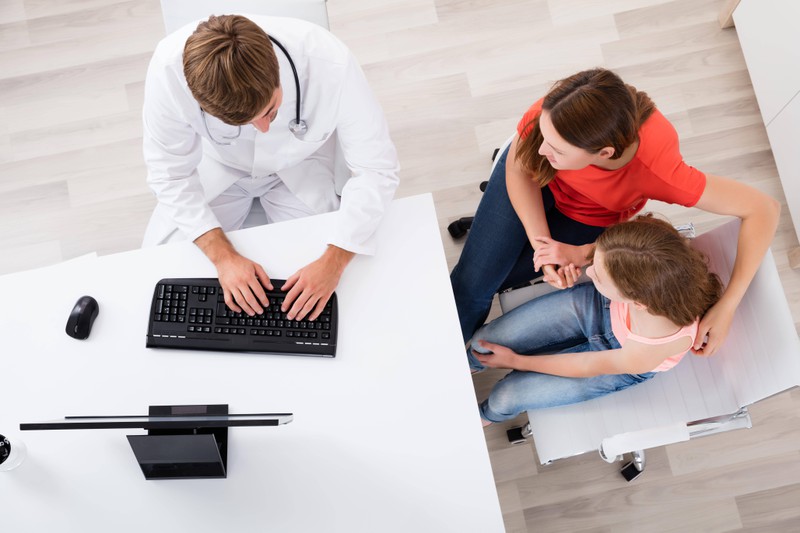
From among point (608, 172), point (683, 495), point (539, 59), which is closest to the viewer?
point (608, 172)

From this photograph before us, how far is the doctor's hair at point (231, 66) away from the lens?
1.17 meters

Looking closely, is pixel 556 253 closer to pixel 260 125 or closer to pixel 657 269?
pixel 657 269

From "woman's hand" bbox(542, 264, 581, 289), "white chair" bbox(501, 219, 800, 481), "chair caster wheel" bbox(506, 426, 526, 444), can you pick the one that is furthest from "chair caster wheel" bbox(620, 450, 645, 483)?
"woman's hand" bbox(542, 264, 581, 289)

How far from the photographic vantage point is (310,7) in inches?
66.7

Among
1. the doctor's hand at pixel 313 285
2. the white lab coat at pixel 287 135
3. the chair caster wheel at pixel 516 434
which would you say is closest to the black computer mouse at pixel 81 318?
the white lab coat at pixel 287 135

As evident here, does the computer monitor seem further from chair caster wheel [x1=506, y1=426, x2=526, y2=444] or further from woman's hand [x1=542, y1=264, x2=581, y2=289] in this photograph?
chair caster wheel [x1=506, y1=426, x2=526, y2=444]

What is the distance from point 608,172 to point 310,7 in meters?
0.91

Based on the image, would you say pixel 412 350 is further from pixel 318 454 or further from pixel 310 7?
pixel 310 7

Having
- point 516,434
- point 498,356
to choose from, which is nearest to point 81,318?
point 498,356

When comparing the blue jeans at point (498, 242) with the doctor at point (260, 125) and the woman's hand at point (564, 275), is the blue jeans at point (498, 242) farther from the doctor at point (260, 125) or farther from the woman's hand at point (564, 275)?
the doctor at point (260, 125)

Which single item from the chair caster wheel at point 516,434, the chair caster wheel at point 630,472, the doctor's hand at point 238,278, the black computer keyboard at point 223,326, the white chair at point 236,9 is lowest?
the chair caster wheel at point 630,472

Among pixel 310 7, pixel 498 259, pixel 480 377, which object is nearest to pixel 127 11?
pixel 310 7

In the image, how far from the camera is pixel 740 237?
1396 millimetres

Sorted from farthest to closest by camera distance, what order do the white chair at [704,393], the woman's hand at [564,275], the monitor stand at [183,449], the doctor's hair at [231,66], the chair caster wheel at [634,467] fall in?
the chair caster wheel at [634,467]
the woman's hand at [564,275]
the white chair at [704,393]
the monitor stand at [183,449]
the doctor's hair at [231,66]
